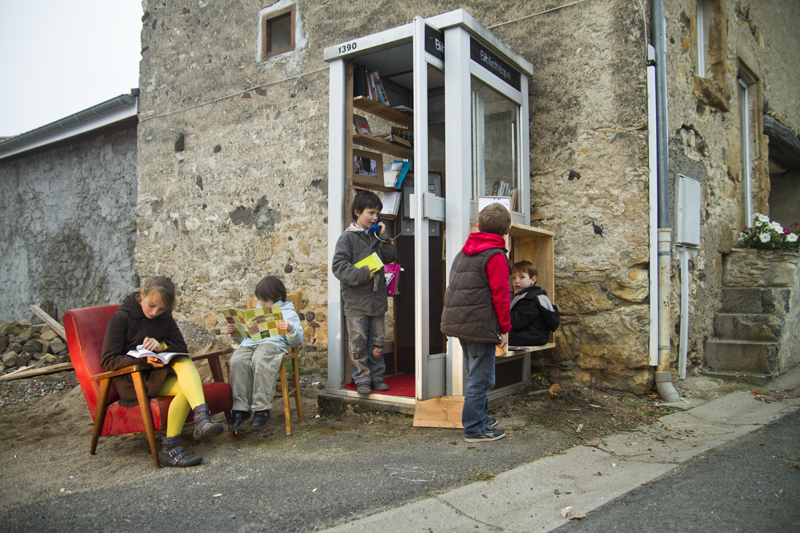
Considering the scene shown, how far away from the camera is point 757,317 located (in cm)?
531

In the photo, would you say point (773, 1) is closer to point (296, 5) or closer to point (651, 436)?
point (296, 5)

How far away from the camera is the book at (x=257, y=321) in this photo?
153 inches

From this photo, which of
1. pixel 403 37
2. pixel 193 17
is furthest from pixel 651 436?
pixel 193 17

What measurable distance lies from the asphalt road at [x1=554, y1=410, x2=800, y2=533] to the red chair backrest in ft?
9.53

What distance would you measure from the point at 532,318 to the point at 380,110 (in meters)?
2.10

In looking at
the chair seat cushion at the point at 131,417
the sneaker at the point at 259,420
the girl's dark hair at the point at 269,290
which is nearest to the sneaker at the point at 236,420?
the sneaker at the point at 259,420

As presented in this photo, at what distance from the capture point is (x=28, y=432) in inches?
166

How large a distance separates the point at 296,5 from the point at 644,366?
540cm

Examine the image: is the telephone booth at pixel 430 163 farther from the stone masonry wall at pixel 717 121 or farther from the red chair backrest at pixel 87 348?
the red chair backrest at pixel 87 348

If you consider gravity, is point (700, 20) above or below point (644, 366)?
above

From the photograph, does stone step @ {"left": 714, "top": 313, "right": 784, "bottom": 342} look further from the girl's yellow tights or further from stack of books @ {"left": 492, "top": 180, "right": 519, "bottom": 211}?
the girl's yellow tights

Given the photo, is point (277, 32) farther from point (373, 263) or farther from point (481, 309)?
point (481, 309)

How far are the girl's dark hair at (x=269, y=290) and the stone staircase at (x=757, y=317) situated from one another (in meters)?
3.93

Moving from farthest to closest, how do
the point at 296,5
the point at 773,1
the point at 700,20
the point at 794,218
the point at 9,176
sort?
the point at 9,176, the point at 794,218, the point at 773,1, the point at 296,5, the point at 700,20
